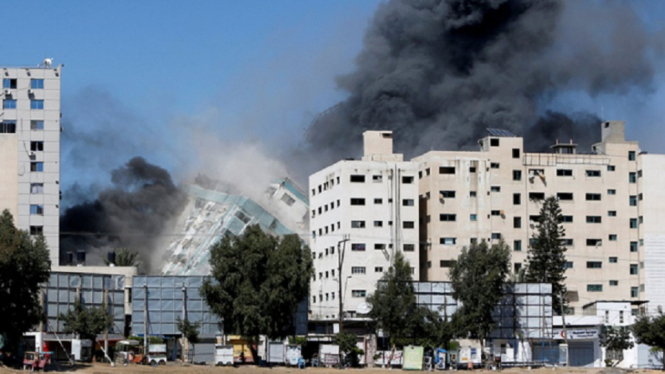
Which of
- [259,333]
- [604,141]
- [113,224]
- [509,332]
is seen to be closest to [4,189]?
[113,224]

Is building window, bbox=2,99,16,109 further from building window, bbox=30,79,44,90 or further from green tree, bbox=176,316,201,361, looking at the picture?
green tree, bbox=176,316,201,361

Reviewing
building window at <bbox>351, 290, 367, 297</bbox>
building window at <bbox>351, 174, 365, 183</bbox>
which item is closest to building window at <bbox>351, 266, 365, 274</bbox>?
building window at <bbox>351, 290, 367, 297</bbox>

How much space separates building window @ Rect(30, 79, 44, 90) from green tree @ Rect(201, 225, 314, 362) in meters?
52.7

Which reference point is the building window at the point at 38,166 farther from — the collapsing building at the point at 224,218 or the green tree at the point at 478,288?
the green tree at the point at 478,288

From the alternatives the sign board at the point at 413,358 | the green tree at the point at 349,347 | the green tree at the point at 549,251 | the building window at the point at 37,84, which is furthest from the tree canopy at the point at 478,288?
the building window at the point at 37,84

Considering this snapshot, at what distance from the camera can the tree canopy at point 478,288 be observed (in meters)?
118

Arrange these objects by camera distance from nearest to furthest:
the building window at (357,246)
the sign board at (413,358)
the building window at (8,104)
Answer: the sign board at (413,358) → the building window at (8,104) → the building window at (357,246)

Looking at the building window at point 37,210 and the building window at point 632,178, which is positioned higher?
the building window at point 632,178

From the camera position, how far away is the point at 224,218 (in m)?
180

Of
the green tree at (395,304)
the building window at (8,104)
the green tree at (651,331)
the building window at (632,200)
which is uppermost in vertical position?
the building window at (8,104)

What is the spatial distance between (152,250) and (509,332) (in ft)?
250

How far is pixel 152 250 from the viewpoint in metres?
183

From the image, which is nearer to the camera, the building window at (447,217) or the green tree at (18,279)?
the green tree at (18,279)

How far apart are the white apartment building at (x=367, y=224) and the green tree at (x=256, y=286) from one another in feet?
134
